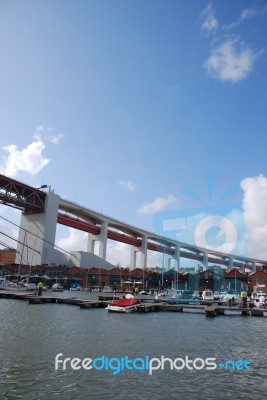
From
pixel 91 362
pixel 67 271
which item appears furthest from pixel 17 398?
pixel 67 271

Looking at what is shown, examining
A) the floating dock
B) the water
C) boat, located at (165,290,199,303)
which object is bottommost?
the water

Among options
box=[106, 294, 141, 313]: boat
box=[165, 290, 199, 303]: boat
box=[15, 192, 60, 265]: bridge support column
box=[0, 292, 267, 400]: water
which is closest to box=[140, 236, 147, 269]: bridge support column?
box=[15, 192, 60, 265]: bridge support column

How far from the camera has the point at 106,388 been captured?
10484 mm

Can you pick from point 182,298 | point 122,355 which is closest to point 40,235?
point 182,298

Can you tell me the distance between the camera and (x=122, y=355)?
14.5m

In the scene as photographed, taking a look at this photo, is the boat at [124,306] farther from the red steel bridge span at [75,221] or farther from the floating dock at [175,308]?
the red steel bridge span at [75,221]

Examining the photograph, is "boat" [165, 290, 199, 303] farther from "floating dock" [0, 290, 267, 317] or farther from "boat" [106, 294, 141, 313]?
"boat" [106, 294, 141, 313]

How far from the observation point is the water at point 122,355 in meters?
10.2

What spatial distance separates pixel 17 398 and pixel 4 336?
9.25m

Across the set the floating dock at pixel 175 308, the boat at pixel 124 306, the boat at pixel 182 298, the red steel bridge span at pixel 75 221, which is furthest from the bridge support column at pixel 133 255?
the boat at pixel 124 306

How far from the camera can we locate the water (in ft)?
33.5

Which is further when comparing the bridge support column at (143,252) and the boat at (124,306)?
the bridge support column at (143,252)

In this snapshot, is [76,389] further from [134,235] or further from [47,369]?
[134,235]

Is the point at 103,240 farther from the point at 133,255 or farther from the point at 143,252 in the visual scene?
the point at 133,255
